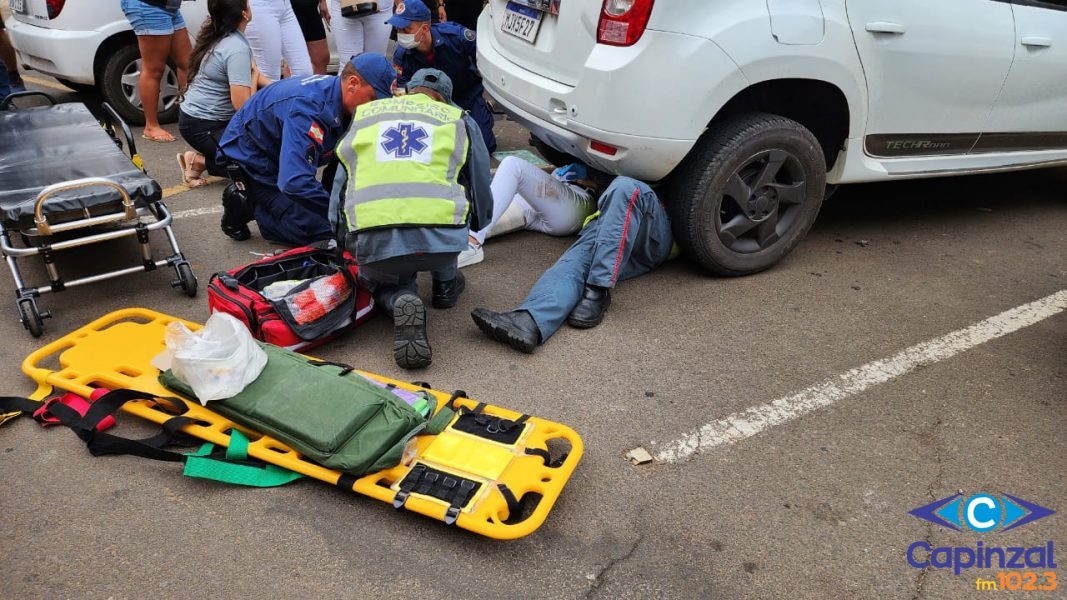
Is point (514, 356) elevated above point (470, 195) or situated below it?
below

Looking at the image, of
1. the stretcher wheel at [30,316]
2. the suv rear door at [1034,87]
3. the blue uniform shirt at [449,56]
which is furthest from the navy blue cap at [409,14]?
the suv rear door at [1034,87]

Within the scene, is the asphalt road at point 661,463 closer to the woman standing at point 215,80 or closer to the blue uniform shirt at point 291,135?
the blue uniform shirt at point 291,135

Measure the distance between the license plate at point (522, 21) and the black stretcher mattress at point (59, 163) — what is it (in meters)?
1.99

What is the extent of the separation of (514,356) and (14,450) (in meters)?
1.88

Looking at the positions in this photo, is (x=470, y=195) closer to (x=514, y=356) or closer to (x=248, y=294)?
(x=514, y=356)

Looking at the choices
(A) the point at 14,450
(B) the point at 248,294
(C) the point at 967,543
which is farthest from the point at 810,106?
(A) the point at 14,450

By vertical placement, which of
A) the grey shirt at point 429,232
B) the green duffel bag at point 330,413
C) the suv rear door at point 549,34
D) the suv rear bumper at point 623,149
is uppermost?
the suv rear door at point 549,34

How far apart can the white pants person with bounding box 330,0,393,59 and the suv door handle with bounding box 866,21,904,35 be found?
372 centimetres

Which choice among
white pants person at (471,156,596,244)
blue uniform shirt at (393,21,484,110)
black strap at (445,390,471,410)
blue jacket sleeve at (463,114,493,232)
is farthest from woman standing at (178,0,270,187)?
black strap at (445,390,471,410)

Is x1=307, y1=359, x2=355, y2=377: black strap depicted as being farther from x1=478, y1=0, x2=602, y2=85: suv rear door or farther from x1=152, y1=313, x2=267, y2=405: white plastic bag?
x1=478, y1=0, x2=602, y2=85: suv rear door

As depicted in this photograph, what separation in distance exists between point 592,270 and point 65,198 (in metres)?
2.40

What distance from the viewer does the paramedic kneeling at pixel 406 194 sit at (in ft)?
10.5

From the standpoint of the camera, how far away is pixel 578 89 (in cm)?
362

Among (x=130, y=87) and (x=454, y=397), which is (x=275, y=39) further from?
(x=454, y=397)
